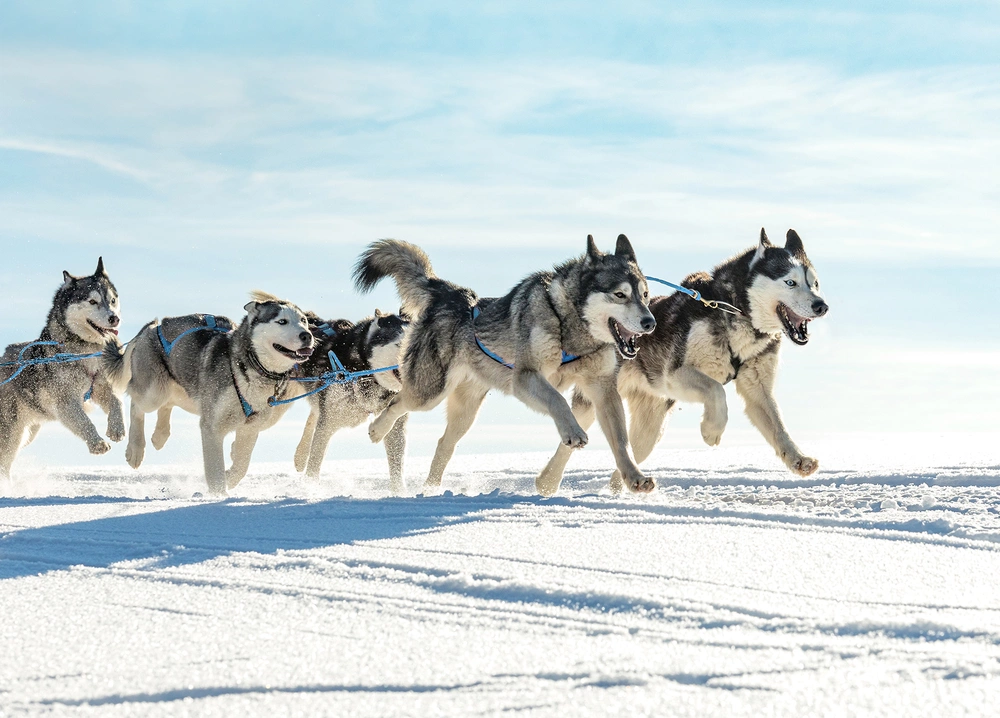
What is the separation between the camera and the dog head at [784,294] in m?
6.22

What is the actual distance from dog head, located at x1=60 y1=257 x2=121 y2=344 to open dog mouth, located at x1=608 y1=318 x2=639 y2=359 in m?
4.69

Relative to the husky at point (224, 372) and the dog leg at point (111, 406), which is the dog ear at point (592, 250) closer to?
the husky at point (224, 372)

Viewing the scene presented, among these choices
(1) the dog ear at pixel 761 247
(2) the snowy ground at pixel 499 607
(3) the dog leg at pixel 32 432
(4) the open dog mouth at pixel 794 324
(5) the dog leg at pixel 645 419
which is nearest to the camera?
(2) the snowy ground at pixel 499 607

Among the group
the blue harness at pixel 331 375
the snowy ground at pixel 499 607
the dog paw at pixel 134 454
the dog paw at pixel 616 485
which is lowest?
the snowy ground at pixel 499 607

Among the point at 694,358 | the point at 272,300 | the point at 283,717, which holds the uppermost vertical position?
the point at 272,300

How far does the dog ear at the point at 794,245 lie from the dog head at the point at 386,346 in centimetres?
317

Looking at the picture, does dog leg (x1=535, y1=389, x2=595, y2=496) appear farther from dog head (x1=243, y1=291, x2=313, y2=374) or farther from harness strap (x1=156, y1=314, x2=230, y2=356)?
harness strap (x1=156, y1=314, x2=230, y2=356)

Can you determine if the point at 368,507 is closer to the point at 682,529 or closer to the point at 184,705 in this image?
the point at 682,529

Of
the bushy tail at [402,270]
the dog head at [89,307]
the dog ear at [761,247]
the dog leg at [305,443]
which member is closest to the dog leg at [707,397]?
the dog ear at [761,247]

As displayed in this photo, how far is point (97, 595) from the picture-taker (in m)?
3.54

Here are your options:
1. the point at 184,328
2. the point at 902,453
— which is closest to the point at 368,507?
the point at 184,328

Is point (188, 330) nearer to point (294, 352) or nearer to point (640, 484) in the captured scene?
point (294, 352)

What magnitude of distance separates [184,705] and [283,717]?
0.83 ft

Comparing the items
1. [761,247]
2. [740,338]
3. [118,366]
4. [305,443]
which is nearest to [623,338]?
[740,338]
